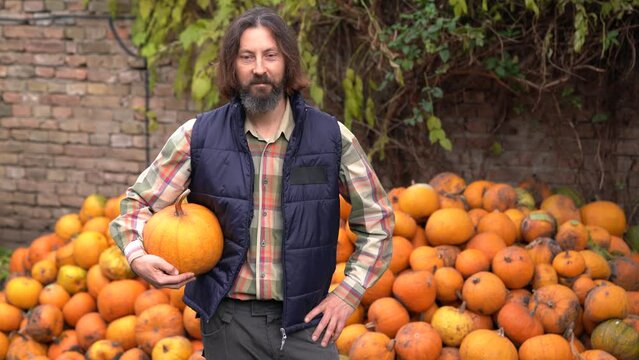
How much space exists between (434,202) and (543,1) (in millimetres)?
1429

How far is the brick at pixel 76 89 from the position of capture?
21.7ft

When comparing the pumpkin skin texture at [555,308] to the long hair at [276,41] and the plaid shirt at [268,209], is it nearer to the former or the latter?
the plaid shirt at [268,209]

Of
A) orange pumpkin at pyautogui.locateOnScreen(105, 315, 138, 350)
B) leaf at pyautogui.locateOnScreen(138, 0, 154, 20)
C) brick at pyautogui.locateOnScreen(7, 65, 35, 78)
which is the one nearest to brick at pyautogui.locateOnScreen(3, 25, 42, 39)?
brick at pyautogui.locateOnScreen(7, 65, 35, 78)

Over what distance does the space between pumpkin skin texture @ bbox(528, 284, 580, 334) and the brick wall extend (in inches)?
74.7

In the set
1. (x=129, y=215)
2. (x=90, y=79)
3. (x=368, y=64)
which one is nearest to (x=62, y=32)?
(x=90, y=79)

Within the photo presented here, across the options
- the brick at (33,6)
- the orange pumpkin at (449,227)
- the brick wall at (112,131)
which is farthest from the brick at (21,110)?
the orange pumpkin at (449,227)

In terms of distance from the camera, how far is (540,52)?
526 centimetres

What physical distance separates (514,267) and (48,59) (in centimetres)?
432

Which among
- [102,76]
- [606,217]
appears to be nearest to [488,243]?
[606,217]

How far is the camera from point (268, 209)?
102 inches

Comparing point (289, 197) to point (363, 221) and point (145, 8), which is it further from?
point (145, 8)

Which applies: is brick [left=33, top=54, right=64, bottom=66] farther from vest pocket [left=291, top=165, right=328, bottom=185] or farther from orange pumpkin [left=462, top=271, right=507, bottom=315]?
vest pocket [left=291, top=165, right=328, bottom=185]

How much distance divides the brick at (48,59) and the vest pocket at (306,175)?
4635 millimetres

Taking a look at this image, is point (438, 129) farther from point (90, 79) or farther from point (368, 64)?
point (90, 79)
